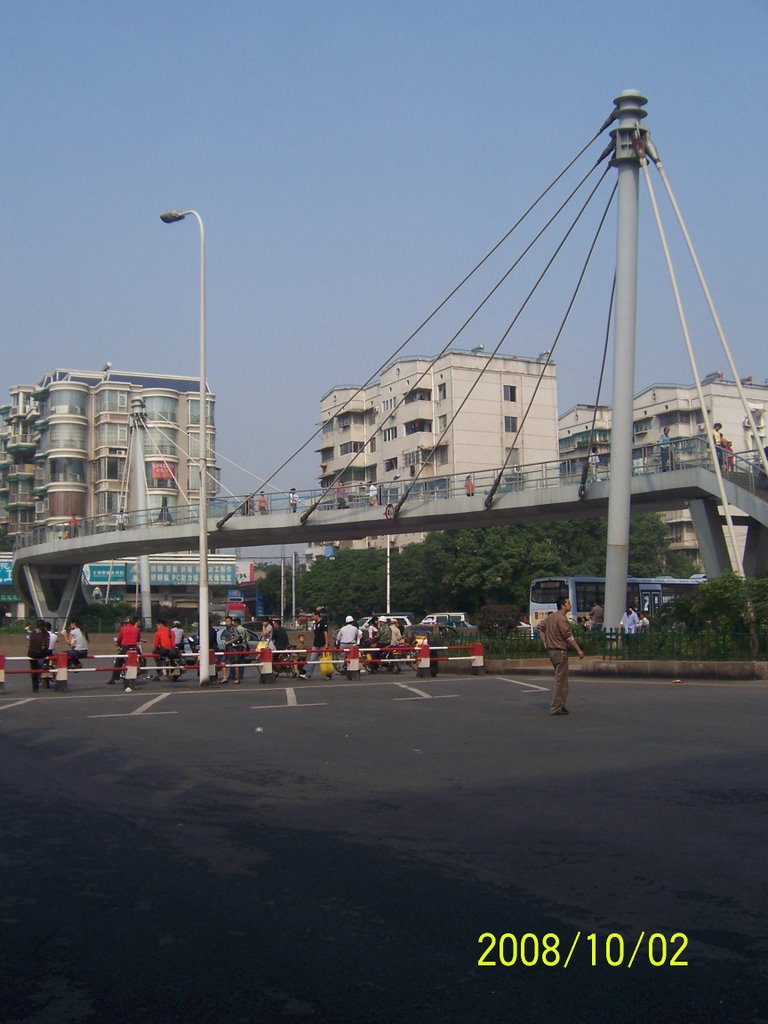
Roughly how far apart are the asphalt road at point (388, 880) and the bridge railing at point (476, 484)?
1938cm

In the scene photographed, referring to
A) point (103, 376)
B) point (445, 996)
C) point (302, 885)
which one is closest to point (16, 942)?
point (302, 885)

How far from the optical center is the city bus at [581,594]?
4219cm

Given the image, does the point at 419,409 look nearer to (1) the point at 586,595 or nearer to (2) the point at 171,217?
(1) the point at 586,595

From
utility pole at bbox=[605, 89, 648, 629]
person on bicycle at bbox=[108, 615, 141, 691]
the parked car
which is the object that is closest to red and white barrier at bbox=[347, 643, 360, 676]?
the parked car

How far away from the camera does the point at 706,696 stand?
16453 mm

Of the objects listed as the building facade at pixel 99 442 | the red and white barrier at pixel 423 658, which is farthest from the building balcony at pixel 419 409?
the red and white barrier at pixel 423 658

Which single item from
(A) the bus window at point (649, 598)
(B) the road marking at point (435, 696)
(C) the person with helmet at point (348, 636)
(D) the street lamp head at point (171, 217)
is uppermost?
(D) the street lamp head at point (171, 217)

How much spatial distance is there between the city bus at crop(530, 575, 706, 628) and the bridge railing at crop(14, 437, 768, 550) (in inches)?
219

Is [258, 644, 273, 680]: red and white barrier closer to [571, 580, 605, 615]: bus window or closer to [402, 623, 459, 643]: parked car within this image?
[402, 623, 459, 643]: parked car

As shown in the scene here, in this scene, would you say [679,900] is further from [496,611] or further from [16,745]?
[496,611]

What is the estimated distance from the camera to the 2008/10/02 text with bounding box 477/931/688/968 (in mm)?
4590

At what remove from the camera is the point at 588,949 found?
15.5ft

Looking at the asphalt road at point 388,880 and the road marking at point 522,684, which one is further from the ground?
the asphalt road at point 388,880

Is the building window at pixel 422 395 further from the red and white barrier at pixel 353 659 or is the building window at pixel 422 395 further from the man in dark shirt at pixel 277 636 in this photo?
the red and white barrier at pixel 353 659
